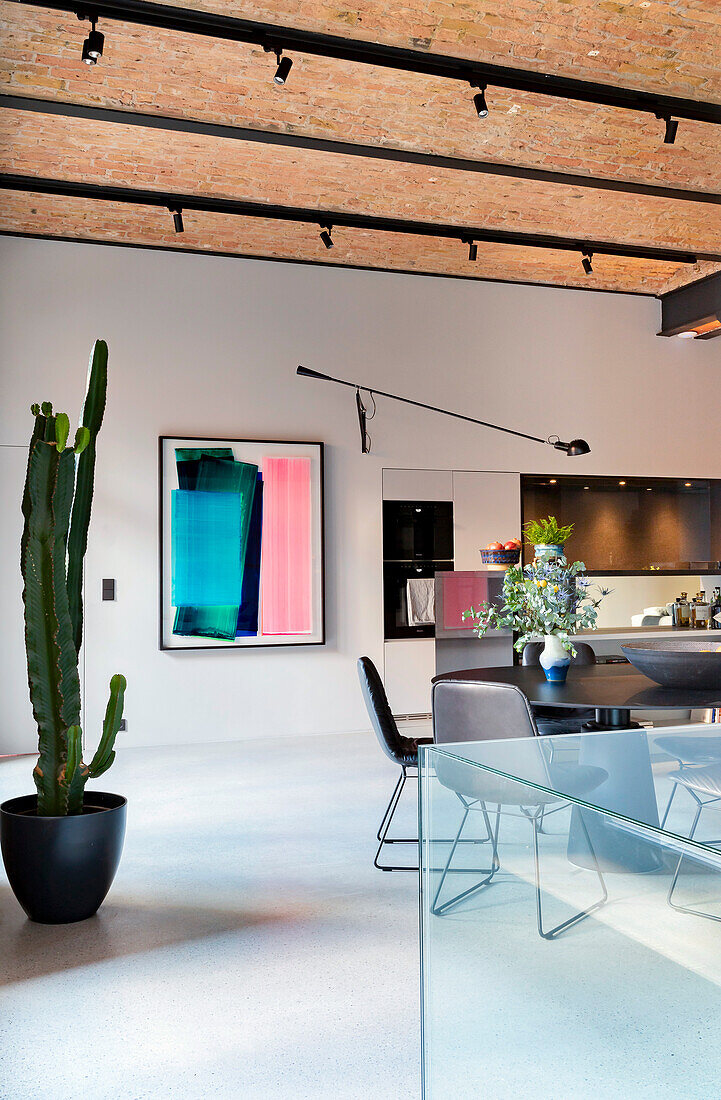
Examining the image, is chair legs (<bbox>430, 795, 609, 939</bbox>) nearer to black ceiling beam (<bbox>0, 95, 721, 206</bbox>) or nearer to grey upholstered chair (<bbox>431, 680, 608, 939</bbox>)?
grey upholstered chair (<bbox>431, 680, 608, 939</bbox>)

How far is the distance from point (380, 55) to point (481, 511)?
12.4 ft

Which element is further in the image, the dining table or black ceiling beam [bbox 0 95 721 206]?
black ceiling beam [bbox 0 95 721 206]

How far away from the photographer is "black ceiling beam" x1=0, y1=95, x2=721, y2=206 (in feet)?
15.6

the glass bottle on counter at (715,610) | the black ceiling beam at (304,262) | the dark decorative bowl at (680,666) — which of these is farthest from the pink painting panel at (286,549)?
the dark decorative bowl at (680,666)

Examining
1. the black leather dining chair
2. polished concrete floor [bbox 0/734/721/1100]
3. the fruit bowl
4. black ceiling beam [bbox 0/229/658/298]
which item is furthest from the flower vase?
black ceiling beam [bbox 0/229/658/298]

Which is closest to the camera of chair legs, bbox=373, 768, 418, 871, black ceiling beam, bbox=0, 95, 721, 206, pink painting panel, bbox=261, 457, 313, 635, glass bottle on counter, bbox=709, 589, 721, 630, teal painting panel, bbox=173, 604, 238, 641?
chair legs, bbox=373, 768, 418, 871

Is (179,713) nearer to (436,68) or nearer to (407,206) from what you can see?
(407,206)

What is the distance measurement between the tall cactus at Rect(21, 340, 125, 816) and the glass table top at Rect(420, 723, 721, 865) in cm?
192

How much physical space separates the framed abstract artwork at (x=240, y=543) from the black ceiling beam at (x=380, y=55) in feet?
9.74

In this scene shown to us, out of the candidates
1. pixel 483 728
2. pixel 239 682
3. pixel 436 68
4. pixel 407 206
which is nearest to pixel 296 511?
pixel 239 682

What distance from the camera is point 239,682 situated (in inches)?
263

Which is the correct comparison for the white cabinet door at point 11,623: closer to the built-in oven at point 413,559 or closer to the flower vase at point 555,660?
the built-in oven at point 413,559

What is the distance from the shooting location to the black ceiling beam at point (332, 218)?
5.75 m

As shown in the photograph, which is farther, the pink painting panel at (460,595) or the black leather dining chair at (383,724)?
the pink painting panel at (460,595)
